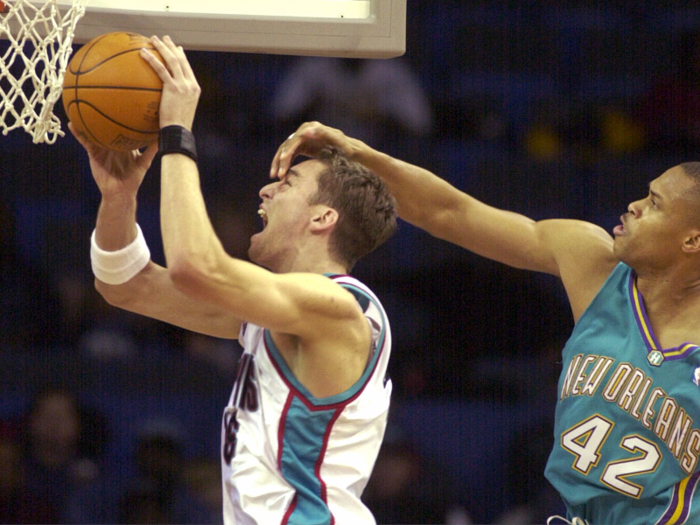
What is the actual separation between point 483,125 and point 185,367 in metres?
2.43

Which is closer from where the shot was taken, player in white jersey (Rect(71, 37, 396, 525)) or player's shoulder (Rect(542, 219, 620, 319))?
player in white jersey (Rect(71, 37, 396, 525))

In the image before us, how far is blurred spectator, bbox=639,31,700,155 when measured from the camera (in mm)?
6051

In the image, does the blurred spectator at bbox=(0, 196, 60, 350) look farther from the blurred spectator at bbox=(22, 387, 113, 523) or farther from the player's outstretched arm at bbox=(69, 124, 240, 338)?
the player's outstretched arm at bbox=(69, 124, 240, 338)

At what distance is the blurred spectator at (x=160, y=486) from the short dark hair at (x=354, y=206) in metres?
2.68

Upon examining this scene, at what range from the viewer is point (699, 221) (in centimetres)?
299

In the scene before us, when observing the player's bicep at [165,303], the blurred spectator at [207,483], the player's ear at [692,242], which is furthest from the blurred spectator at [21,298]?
the player's ear at [692,242]

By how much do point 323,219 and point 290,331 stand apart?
46 cm

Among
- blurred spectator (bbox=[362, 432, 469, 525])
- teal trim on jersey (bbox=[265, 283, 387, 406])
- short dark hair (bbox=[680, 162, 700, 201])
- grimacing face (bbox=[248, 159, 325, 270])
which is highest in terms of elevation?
Result: short dark hair (bbox=[680, 162, 700, 201])

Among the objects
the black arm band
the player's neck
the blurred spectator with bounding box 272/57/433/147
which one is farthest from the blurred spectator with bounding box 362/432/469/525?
the black arm band

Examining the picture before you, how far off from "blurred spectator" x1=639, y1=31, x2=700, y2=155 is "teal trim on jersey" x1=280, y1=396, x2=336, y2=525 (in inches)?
171

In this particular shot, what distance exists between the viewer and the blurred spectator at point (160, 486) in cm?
495

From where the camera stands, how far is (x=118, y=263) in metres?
2.82

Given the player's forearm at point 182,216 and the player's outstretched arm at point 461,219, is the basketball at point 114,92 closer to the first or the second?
the player's forearm at point 182,216

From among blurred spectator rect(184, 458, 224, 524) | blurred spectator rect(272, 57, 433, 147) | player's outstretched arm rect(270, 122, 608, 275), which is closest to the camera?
player's outstretched arm rect(270, 122, 608, 275)
